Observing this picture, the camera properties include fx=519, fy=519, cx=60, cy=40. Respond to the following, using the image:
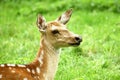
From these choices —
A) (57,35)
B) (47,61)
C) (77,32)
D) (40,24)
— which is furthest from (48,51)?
(77,32)

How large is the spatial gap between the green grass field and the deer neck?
161cm

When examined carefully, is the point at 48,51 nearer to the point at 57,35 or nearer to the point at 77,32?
the point at 57,35

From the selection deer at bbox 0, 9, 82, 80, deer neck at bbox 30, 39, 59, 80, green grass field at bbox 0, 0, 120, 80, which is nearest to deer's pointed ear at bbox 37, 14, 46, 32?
deer at bbox 0, 9, 82, 80

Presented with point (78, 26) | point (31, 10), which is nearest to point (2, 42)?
point (78, 26)

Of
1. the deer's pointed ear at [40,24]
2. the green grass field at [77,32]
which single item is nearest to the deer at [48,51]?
the deer's pointed ear at [40,24]

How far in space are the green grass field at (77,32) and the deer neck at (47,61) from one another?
1.61 m

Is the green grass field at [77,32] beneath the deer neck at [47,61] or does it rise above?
beneath

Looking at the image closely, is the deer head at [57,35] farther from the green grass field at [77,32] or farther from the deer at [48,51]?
the green grass field at [77,32]

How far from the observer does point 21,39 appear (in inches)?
494

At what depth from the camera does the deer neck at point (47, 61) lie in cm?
753

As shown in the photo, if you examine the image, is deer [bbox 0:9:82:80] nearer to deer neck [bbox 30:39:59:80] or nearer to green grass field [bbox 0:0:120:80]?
deer neck [bbox 30:39:59:80]

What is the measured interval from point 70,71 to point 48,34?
6.48 feet

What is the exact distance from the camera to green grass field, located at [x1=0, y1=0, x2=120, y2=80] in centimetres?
977

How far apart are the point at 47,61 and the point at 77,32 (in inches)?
210
